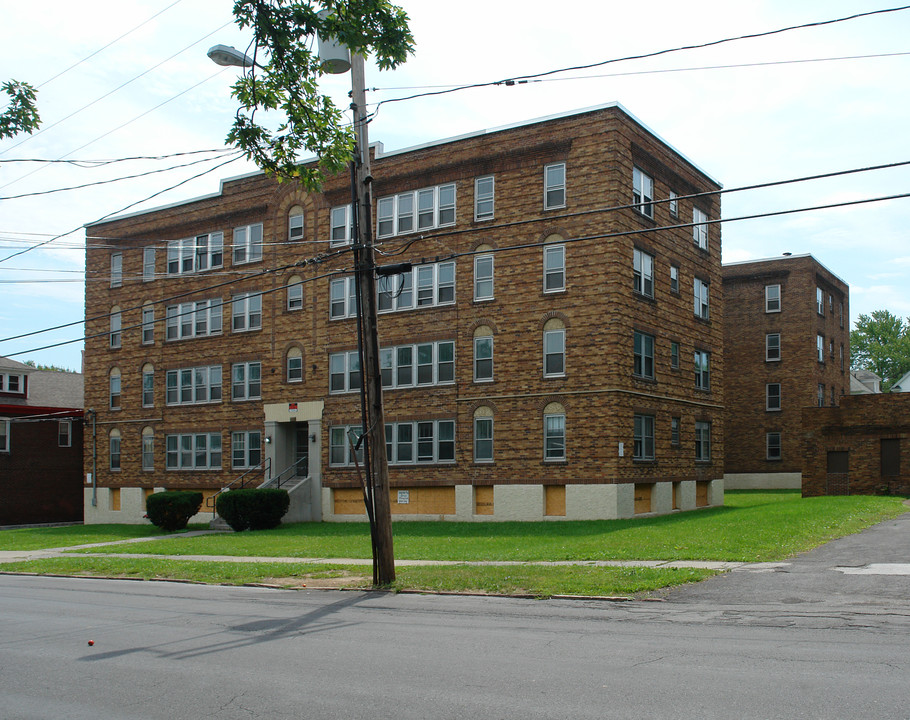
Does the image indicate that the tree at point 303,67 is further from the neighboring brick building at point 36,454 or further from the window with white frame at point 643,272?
the neighboring brick building at point 36,454

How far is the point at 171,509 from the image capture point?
36562mm

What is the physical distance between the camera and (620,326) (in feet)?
103

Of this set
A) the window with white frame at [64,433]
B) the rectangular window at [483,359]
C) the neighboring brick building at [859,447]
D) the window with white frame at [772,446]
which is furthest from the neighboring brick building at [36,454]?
the window with white frame at [772,446]

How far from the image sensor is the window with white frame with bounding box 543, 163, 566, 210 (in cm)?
3250

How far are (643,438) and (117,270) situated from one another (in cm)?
2733

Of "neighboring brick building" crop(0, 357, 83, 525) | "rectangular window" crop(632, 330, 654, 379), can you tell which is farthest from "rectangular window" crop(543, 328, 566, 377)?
"neighboring brick building" crop(0, 357, 83, 525)

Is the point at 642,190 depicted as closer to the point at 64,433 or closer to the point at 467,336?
the point at 467,336

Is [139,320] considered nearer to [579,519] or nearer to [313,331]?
[313,331]

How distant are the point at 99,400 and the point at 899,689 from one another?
43946mm

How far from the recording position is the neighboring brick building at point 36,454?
4897cm

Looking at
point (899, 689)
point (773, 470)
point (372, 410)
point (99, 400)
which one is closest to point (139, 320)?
point (99, 400)

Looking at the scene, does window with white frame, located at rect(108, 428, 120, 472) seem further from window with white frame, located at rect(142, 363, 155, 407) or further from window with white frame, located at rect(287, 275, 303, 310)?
window with white frame, located at rect(287, 275, 303, 310)

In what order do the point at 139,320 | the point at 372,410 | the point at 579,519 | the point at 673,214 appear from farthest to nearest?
1. the point at 139,320
2. the point at 673,214
3. the point at 579,519
4. the point at 372,410

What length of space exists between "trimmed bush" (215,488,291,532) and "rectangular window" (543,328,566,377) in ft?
37.7
